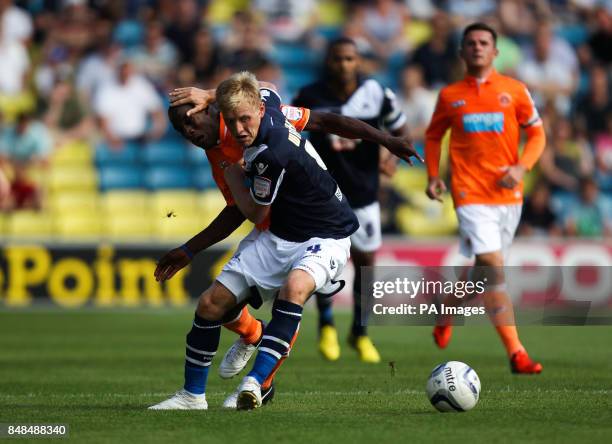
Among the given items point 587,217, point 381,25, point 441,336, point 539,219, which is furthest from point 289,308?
point 381,25

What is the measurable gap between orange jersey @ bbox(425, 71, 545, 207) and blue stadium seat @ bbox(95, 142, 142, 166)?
34.8ft

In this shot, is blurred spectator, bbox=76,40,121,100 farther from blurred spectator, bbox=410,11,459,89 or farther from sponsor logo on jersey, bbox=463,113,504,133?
sponsor logo on jersey, bbox=463,113,504,133

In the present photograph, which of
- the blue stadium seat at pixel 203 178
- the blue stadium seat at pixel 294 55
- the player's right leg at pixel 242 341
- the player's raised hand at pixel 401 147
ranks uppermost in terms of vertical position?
the player's raised hand at pixel 401 147

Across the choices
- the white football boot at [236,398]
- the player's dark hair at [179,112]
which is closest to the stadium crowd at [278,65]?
the player's dark hair at [179,112]

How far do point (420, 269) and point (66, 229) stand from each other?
5.45 metres

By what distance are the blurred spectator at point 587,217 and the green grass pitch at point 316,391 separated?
436 centimetres

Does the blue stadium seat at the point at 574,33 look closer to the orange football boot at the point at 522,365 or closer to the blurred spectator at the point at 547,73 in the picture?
the blurred spectator at the point at 547,73

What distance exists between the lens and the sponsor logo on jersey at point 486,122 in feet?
31.6

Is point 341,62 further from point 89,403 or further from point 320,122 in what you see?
point 89,403

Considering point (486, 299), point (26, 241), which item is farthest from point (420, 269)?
point (486, 299)

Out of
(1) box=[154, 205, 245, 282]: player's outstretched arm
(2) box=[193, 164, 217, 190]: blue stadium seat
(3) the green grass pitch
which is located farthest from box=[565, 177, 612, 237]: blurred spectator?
(1) box=[154, 205, 245, 282]: player's outstretched arm

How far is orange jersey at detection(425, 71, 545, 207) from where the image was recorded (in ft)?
31.6

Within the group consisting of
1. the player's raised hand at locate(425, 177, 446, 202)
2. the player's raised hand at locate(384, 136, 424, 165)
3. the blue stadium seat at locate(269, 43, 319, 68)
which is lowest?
the player's raised hand at locate(425, 177, 446, 202)

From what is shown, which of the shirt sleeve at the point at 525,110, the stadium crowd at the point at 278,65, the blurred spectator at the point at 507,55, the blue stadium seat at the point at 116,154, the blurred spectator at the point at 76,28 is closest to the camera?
the shirt sleeve at the point at 525,110
